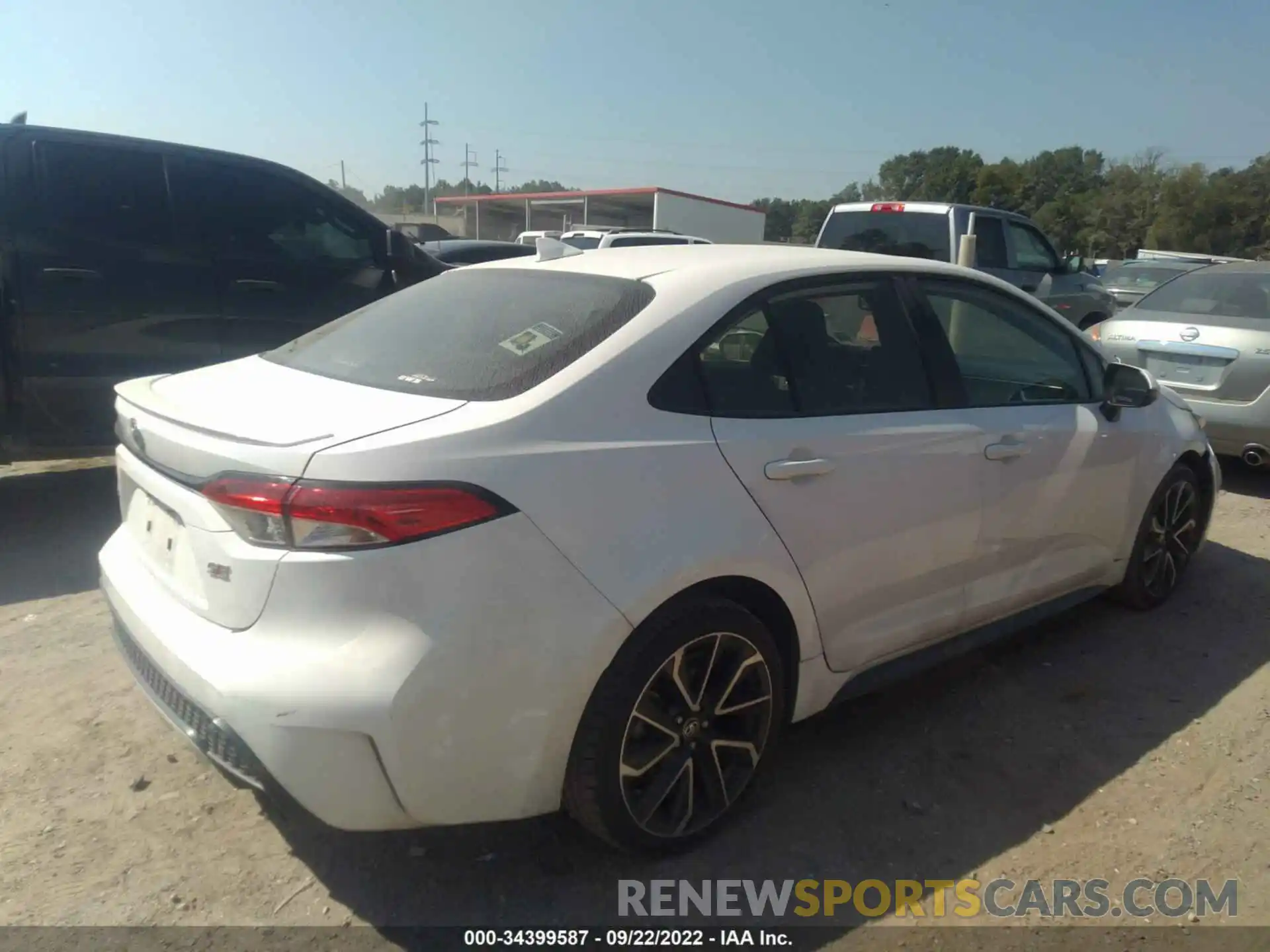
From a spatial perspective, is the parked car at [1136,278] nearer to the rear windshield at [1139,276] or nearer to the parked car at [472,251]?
the rear windshield at [1139,276]

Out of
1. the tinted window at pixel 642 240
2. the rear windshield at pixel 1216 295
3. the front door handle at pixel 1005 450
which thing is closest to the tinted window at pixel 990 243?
the rear windshield at pixel 1216 295

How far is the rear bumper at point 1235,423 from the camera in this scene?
20.7 ft

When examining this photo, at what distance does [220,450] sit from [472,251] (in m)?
12.6

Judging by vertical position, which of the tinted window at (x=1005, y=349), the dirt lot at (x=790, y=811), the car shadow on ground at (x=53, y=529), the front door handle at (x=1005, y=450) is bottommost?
the car shadow on ground at (x=53, y=529)

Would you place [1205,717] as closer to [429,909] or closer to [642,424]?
[642,424]

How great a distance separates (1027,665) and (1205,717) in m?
0.64

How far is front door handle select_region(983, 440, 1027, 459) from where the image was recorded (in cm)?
329

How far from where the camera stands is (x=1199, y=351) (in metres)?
6.71

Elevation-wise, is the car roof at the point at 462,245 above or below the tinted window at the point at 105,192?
below

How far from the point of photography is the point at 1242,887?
2652mm

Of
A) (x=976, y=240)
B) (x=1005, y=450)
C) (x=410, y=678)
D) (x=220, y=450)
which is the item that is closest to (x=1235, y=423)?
(x=976, y=240)

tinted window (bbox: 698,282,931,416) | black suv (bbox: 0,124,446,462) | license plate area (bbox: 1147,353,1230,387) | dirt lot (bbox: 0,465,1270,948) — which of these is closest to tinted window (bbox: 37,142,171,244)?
black suv (bbox: 0,124,446,462)

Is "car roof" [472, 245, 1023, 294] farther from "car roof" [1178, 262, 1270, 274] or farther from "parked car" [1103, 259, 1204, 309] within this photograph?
"parked car" [1103, 259, 1204, 309]

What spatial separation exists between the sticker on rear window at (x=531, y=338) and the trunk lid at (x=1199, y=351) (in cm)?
569
